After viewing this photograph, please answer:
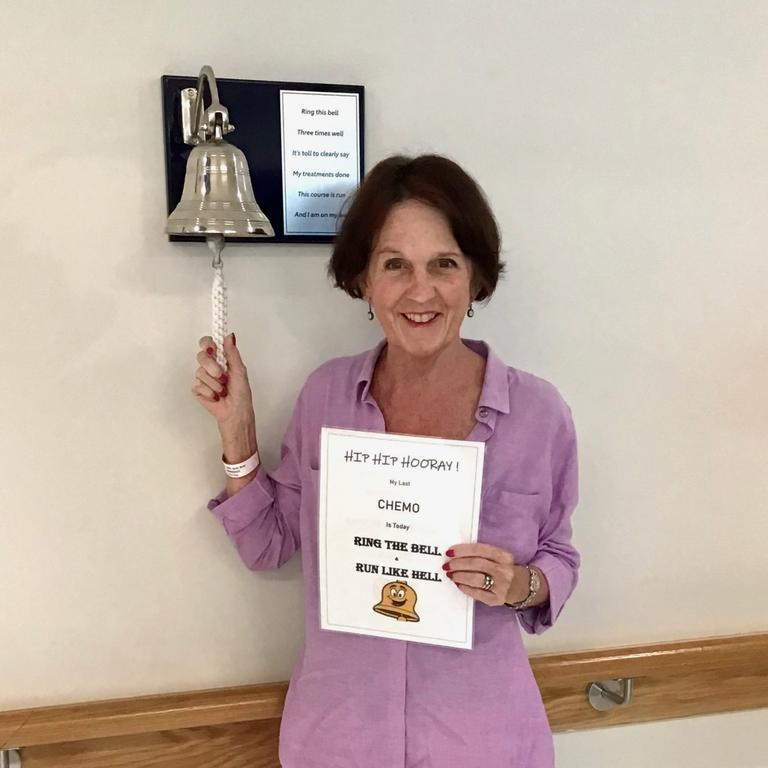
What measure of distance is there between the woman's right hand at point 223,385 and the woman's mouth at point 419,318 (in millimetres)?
277

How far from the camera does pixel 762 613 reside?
153 centimetres

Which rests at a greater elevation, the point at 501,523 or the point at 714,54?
the point at 714,54

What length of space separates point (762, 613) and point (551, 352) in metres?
0.72

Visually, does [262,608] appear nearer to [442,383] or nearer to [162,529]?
[162,529]

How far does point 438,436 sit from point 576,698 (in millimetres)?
673

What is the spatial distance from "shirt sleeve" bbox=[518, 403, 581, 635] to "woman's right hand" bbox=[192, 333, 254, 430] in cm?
48

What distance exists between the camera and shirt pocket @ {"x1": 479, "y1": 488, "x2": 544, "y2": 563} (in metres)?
1.08

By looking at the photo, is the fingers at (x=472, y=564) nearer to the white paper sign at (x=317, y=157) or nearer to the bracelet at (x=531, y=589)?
the bracelet at (x=531, y=589)

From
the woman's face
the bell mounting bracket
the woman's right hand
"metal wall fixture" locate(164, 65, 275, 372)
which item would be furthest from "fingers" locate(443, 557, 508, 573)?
the bell mounting bracket

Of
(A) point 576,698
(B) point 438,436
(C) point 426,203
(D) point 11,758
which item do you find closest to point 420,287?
(C) point 426,203

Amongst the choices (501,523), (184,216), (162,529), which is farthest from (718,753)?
(184,216)

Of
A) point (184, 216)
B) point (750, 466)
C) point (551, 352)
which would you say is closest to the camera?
point (184, 216)

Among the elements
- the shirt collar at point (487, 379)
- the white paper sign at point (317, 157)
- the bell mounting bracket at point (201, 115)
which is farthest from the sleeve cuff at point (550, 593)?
the bell mounting bracket at point (201, 115)

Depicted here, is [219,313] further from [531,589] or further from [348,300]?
[531,589]
